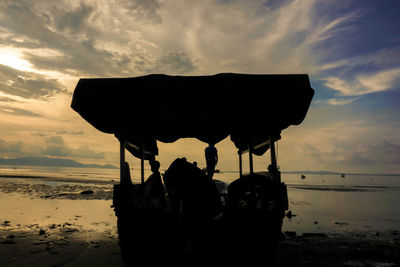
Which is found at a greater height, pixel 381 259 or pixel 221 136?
pixel 221 136

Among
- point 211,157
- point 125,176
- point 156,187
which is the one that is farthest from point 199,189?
point 211,157

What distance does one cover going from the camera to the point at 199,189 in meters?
4.35

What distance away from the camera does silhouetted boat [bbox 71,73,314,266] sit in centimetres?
423

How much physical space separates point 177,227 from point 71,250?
409cm

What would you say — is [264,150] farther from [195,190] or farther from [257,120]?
[195,190]

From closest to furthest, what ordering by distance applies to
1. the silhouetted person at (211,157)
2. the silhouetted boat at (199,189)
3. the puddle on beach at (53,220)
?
the silhouetted boat at (199,189)
the puddle on beach at (53,220)
the silhouetted person at (211,157)

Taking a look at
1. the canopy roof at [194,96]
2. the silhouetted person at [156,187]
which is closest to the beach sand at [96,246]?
the silhouetted person at [156,187]

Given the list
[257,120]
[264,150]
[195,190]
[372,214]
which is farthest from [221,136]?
[372,214]

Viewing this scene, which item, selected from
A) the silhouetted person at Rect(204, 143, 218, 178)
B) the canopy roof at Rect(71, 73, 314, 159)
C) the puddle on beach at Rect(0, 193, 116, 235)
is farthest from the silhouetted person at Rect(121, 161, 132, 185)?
the silhouetted person at Rect(204, 143, 218, 178)

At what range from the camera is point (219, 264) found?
4105mm

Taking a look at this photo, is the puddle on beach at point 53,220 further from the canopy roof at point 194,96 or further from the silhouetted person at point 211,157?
the canopy roof at point 194,96

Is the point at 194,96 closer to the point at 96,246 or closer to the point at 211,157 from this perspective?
the point at 96,246

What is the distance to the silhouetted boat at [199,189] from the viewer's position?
13.9 ft

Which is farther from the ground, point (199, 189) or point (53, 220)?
point (199, 189)
